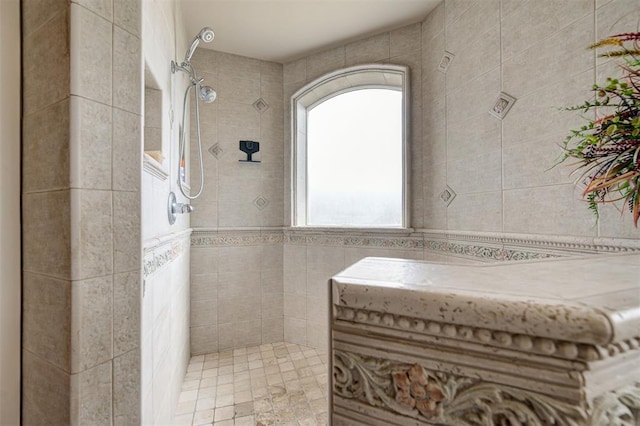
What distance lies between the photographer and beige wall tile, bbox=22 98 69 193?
0.65m

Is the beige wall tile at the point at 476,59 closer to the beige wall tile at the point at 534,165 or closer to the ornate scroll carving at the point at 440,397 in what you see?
the beige wall tile at the point at 534,165

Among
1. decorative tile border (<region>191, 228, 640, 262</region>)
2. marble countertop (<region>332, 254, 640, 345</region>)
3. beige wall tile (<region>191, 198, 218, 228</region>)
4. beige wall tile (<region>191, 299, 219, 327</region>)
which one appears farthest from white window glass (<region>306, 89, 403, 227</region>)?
marble countertop (<region>332, 254, 640, 345</region>)

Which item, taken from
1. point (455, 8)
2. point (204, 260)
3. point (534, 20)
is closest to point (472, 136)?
point (534, 20)

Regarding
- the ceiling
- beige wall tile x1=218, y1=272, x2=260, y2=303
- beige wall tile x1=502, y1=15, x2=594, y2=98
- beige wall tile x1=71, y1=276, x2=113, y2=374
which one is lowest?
beige wall tile x1=218, y1=272, x2=260, y2=303

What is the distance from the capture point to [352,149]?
2.34 metres

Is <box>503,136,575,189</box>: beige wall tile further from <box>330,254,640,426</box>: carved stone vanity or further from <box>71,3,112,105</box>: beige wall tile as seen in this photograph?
<box>71,3,112,105</box>: beige wall tile

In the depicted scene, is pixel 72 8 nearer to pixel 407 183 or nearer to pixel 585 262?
pixel 585 262

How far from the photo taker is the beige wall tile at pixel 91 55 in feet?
2.12

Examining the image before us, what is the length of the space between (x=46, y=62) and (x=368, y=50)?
1.99 meters

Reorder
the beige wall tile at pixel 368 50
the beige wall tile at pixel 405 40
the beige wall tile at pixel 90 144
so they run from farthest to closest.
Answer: the beige wall tile at pixel 368 50
the beige wall tile at pixel 405 40
the beige wall tile at pixel 90 144

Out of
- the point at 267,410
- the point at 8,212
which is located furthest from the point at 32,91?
the point at 267,410

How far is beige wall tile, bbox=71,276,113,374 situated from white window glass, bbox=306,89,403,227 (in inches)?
70.3

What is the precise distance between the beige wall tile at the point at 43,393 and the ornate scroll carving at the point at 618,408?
3.05 feet

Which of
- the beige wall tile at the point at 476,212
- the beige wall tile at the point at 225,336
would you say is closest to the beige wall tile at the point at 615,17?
the beige wall tile at the point at 476,212
